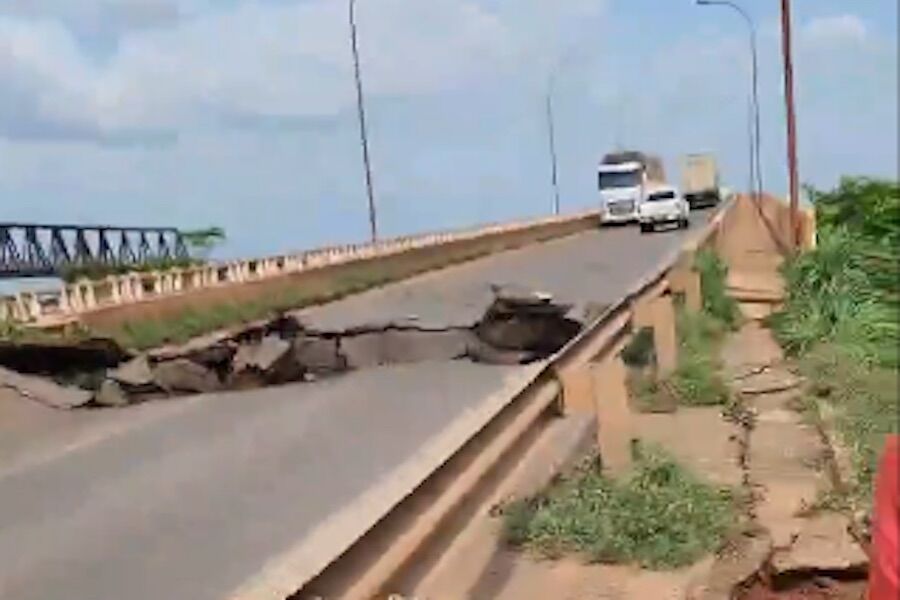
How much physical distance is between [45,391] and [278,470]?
4.92 metres

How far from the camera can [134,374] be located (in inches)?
630

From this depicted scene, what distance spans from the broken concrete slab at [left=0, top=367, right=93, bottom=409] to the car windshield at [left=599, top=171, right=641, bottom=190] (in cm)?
4414

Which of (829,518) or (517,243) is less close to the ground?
(829,518)

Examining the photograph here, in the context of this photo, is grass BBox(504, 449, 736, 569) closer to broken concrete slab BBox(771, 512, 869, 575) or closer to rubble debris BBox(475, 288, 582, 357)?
broken concrete slab BBox(771, 512, 869, 575)

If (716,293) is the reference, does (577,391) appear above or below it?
above

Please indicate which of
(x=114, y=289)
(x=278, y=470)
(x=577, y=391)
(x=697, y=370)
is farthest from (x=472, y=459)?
(x=114, y=289)

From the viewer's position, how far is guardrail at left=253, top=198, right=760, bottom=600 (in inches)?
226

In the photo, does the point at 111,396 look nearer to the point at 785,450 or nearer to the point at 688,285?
the point at 785,450

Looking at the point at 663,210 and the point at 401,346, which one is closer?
the point at 401,346

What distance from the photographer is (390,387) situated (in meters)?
15.2

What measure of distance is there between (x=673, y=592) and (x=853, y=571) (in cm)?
80

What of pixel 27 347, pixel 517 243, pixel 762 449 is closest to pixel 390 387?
pixel 27 347

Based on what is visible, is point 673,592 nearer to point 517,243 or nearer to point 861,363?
point 861,363

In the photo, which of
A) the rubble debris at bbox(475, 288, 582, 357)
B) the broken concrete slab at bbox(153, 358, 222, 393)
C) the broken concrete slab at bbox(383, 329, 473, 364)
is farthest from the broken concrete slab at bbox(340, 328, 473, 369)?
the broken concrete slab at bbox(153, 358, 222, 393)
